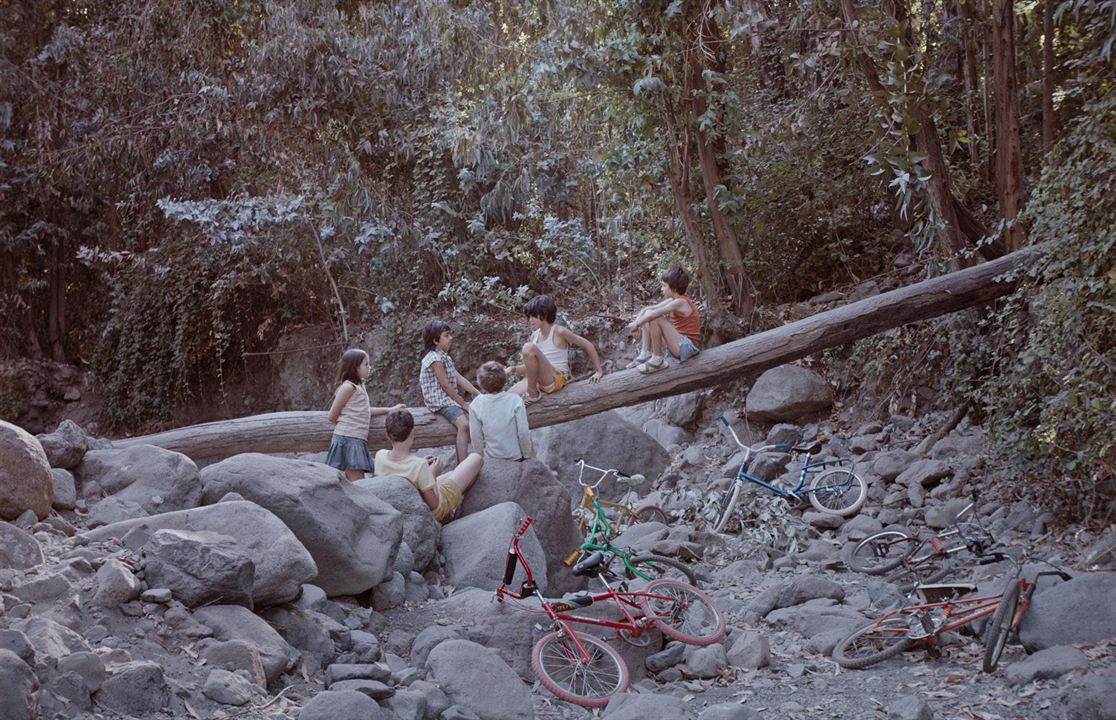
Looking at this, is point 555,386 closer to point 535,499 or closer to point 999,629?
point 535,499

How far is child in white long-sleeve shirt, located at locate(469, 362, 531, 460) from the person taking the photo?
7.39m

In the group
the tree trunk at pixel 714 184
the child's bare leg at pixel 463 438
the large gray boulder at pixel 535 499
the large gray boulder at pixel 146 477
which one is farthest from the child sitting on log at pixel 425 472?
the tree trunk at pixel 714 184

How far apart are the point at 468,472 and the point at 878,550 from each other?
3.00 m

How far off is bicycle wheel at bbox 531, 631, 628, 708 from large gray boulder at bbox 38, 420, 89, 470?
289 centimetres

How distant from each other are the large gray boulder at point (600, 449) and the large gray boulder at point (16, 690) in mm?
7025

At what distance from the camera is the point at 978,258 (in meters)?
9.55

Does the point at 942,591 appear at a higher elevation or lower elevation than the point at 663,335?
lower

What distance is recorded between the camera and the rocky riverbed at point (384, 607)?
13.7 feet

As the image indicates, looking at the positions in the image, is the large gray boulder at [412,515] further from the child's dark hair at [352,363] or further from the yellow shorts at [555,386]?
the yellow shorts at [555,386]

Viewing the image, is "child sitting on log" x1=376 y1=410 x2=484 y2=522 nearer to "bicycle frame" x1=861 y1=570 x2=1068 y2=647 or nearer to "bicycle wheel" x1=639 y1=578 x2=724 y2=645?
"bicycle wheel" x1=639 y1=578 x2=724 y2=645

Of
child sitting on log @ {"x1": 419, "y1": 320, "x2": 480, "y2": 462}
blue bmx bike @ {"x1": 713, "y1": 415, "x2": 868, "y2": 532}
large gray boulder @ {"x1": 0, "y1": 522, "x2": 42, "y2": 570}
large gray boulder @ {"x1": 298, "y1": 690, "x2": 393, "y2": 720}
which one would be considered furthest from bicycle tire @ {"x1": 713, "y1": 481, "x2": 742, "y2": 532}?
large gray boulder @ {"x1": 0, "y1": 522, "x2": 42, "y2": 570}

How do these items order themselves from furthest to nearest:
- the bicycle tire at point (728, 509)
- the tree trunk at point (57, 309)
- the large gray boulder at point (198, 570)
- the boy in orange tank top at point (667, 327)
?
1. the tree trunk at point (57, 309)
2. the bicycle tire at point (728, 509)
3. the boy in orange tank top at point (667, 327)
4. the large gray boulder at point (198, 570)

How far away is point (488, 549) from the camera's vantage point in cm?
644

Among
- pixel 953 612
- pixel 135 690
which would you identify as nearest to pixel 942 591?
pixel 953 612
